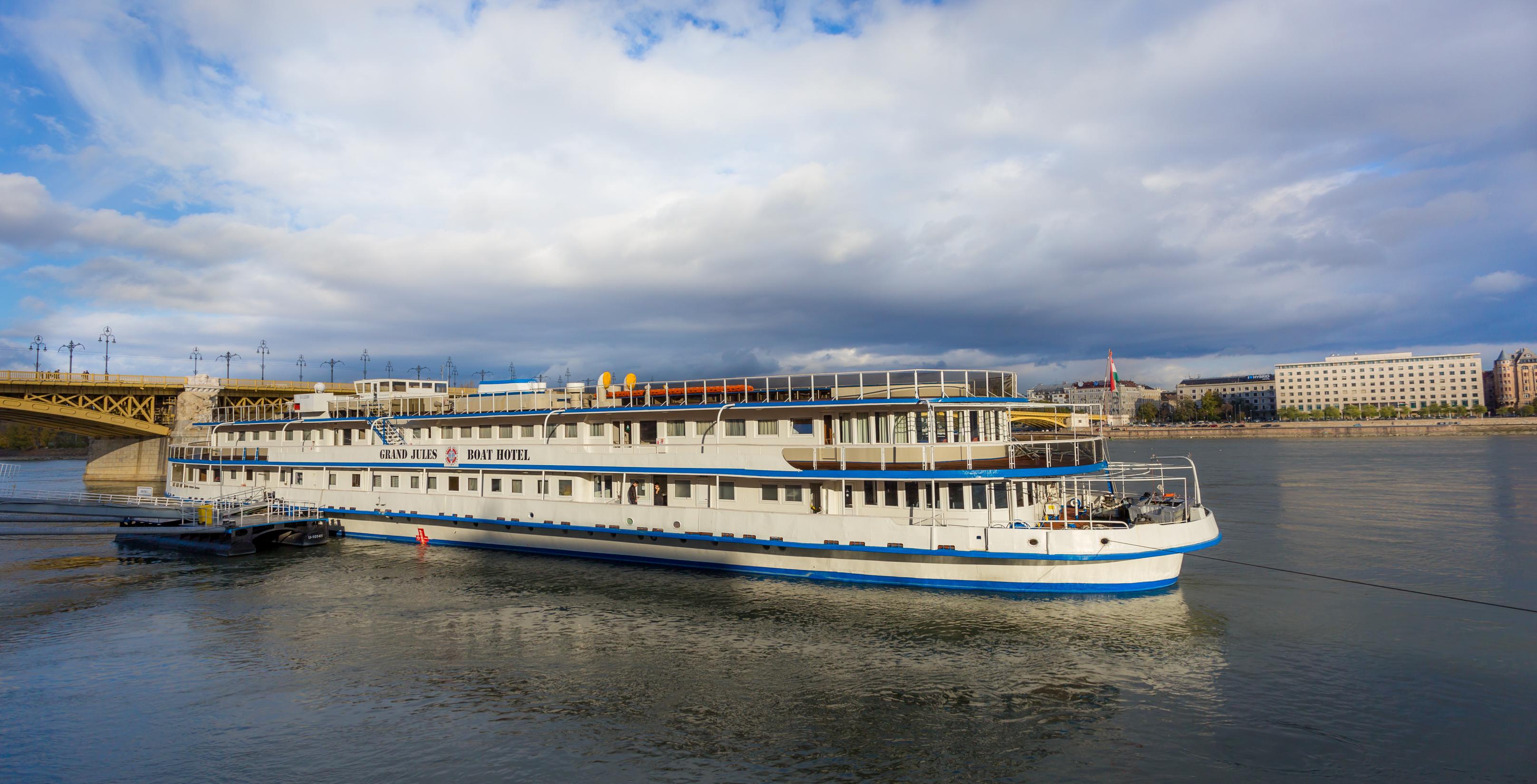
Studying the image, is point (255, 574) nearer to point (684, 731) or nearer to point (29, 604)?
point (29, 604)

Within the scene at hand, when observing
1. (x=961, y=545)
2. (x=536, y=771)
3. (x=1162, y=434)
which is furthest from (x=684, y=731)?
(x=1162, y=434)

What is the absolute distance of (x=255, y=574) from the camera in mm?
31016

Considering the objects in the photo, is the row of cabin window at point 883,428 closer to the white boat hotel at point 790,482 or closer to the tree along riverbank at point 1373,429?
the white boat hotel at point 790,482

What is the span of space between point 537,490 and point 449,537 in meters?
5.82

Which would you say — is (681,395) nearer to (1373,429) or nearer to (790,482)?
(790,482)

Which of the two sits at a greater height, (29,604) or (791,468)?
(791,468)

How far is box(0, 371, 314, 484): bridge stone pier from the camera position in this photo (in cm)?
6191

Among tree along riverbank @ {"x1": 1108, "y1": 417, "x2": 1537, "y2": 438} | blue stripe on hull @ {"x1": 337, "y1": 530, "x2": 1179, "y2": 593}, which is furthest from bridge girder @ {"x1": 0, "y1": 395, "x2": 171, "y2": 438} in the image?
tree along riverbank @ {"x1": 1108, "y1": 417, "x2": 1537, "y2": 438}

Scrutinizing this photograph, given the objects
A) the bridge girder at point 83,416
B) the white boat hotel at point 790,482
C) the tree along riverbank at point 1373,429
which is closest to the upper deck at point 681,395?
the white boat hotel at point 790,482

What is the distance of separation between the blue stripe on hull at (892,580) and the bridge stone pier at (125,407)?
148ft

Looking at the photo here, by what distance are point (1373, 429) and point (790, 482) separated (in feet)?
574

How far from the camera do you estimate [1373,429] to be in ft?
499

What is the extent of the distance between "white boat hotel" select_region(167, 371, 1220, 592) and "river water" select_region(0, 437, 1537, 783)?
1254 mm

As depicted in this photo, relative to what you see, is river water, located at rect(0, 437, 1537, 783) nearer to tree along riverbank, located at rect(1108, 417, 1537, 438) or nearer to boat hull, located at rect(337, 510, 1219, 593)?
boat hull, located at rect(337, 510, 1219, 593)
